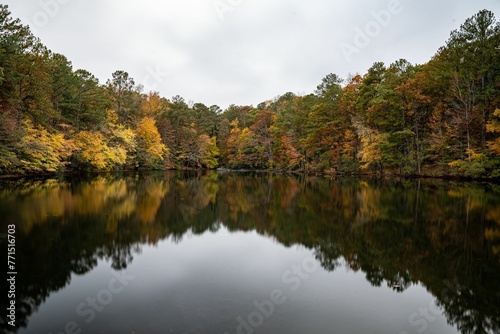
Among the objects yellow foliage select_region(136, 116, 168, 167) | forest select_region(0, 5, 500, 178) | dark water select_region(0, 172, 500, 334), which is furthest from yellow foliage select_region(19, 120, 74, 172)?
yellow foliage select_region(136, 116, 168, 167)

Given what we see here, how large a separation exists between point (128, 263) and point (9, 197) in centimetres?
1218

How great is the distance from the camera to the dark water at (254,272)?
4578 mm

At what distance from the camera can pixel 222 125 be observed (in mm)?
72812

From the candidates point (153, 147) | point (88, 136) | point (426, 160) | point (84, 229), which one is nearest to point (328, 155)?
point (426, 160)

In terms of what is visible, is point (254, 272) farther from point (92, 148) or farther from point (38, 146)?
point (92, 148)

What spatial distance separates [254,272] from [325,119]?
130 feet

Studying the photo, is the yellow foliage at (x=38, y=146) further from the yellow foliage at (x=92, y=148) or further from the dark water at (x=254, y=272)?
the dark water at (x=254, y=272)

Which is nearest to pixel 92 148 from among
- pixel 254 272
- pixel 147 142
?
pixel 147 142

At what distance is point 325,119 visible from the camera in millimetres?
44250

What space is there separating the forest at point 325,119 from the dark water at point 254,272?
49.9 feet

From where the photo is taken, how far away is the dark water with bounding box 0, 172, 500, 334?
4.58 m

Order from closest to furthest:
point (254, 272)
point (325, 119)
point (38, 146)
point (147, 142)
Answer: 1. point (254, 272)
2. point (38, 146)
3. point (325, 119)
4. point (147, 142)

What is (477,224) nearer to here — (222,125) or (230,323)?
(230,323)

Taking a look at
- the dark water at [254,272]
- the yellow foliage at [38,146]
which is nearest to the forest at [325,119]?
the yellow foliage at [38,146]
